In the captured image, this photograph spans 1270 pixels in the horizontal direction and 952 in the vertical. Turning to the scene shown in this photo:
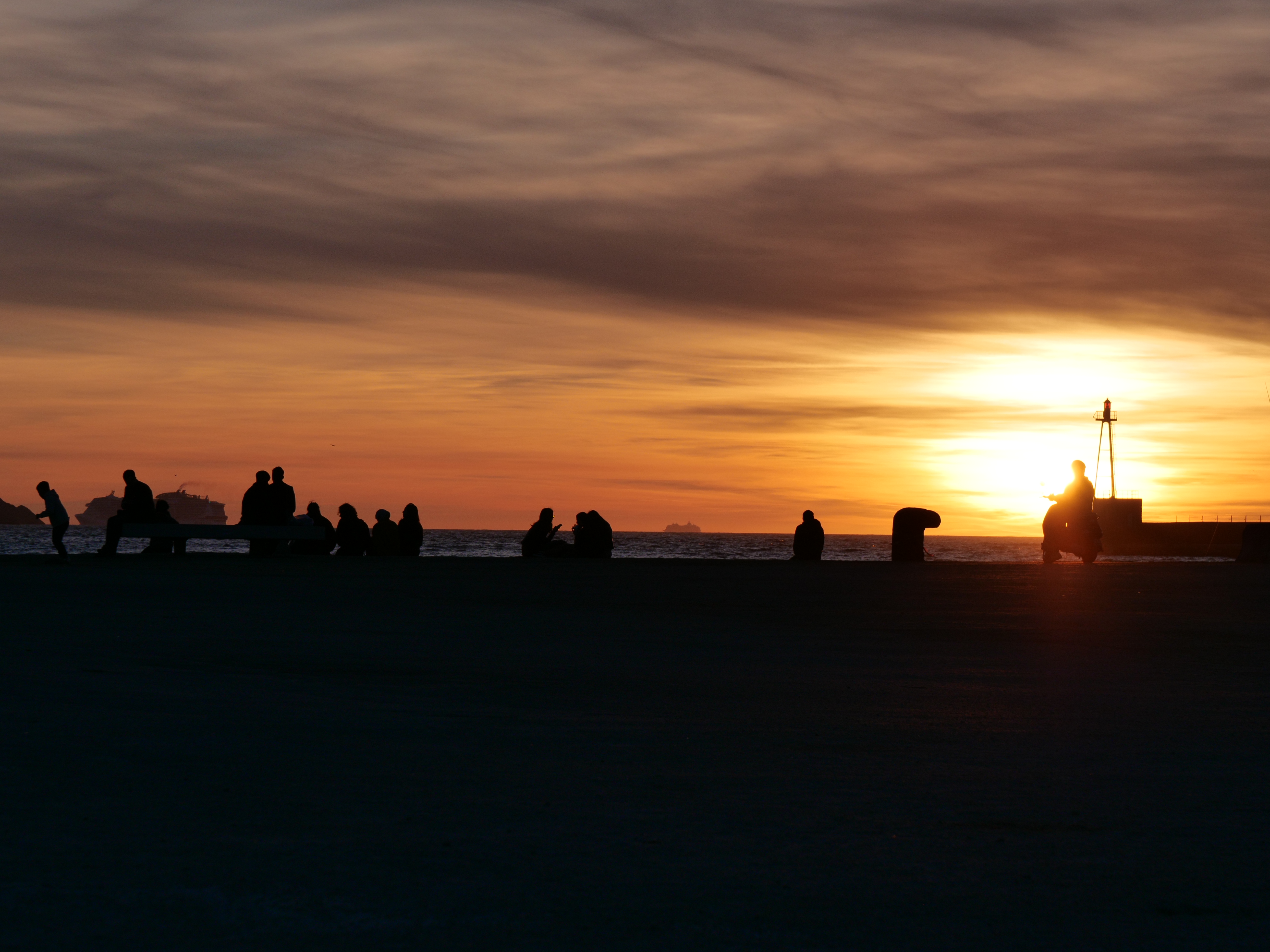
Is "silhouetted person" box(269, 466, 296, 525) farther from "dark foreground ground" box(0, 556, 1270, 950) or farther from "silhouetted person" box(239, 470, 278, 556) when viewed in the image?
"dark foreground ground" box(0, 556, 1270, 950)

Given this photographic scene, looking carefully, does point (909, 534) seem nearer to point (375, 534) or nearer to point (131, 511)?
point (375, 534)

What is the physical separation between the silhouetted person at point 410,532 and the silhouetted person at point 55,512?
20.8 ft

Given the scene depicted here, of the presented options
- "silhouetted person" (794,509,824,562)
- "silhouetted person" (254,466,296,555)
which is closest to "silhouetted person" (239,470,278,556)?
"silhouetted person" (254,466,296,555)

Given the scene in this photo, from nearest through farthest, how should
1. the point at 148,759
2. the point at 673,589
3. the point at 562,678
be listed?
the point at 148,759 → the point at 562,678 → the point at 673,589

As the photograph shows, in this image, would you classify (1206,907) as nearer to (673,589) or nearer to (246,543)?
(673,589)

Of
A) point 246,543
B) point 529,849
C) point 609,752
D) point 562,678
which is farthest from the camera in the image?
point 246,543

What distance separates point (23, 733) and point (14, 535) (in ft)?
649

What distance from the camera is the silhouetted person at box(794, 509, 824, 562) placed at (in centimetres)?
3008

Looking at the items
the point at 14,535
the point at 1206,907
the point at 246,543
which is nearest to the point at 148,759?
the point at 1206,907

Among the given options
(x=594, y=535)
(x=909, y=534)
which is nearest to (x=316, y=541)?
(x=594, y=535)

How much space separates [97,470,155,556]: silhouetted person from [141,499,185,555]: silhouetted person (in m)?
0.37

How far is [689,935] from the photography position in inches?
139

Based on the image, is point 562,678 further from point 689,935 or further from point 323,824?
point 689,935

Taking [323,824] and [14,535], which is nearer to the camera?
[323,824]
